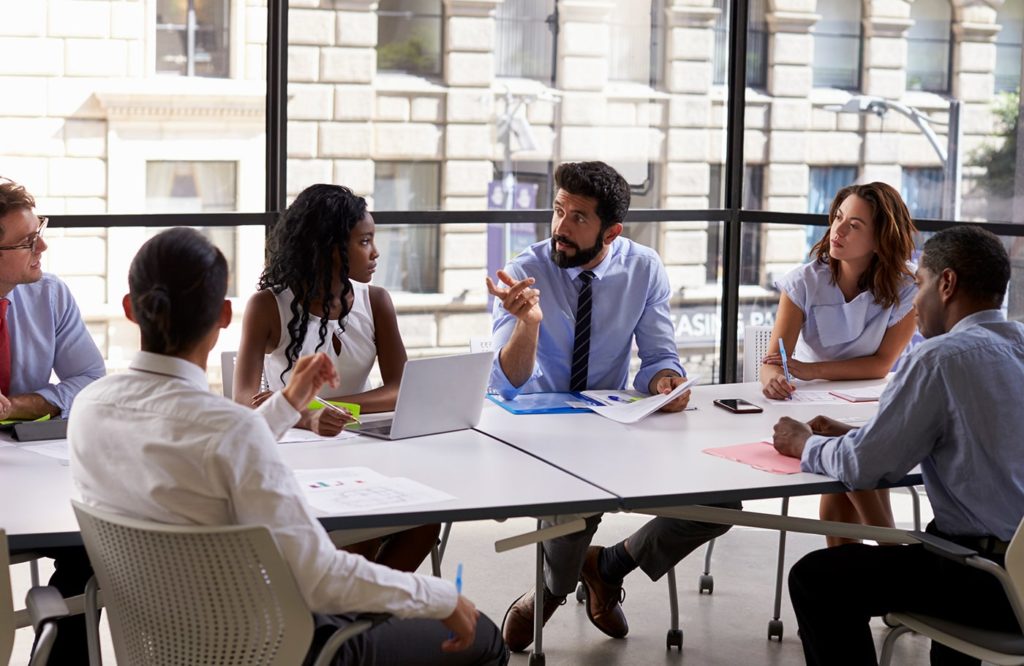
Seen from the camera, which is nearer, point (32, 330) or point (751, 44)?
point (32, 330)

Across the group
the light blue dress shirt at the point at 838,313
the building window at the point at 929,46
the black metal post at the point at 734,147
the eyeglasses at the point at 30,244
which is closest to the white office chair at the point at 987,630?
the light blue dress shirt at the point at 838,313

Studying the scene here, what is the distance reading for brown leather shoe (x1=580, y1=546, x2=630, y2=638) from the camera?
380 cm

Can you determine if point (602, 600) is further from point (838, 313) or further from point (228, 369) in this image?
→ point (228, 369)

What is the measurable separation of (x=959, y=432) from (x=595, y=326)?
4.54 ft

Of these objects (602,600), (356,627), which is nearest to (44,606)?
(356,627)

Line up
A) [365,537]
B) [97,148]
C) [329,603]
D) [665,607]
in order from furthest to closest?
[97,148], [665,607], [365,537], [329,603]

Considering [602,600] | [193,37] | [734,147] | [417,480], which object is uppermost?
[193,37]

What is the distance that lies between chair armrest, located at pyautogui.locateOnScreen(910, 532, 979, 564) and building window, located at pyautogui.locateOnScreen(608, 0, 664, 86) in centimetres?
424

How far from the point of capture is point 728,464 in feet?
9.66

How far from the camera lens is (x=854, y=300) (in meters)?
4.08

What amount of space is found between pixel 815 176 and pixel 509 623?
386cm

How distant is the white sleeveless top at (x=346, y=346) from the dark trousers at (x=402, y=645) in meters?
1.20

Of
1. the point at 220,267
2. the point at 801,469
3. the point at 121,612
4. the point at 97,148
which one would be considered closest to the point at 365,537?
the point at 121,612

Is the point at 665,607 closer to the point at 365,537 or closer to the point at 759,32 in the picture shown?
the point at 365,537
